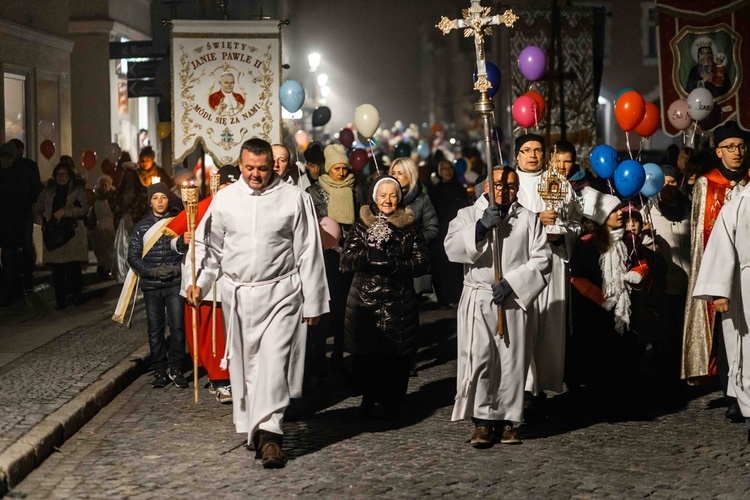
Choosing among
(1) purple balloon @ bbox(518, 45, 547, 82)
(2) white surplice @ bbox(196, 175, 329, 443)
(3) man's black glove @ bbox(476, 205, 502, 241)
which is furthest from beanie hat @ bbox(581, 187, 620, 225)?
(1) purple balloon @ bbox(518, 45, 547, 82)

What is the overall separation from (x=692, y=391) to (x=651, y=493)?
3663mm

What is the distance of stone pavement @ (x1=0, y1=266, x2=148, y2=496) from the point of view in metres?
8.14

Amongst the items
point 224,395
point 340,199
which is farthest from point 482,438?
point 340,199

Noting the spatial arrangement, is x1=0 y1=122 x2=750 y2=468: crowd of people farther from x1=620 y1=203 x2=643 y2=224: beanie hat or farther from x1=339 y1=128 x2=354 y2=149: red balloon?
x1=339 y1=128 x2=354 y2=149: red balloon

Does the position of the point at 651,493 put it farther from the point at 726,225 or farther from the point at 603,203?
the point at 603,203

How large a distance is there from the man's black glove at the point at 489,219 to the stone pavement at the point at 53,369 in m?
3.05

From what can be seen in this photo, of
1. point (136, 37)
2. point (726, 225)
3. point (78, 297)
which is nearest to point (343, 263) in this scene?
point (726, 225)

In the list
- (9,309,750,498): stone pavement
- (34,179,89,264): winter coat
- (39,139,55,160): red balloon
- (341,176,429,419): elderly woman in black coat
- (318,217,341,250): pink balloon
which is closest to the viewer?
(9,309,750,498): stone pavement

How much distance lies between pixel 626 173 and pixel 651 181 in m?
0.98

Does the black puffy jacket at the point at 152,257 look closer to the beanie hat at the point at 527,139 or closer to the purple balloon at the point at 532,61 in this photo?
the beanie hat at the point at 527,139

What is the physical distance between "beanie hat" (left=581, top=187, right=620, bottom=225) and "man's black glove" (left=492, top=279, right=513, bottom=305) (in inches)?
75.7

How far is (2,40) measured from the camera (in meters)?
21.3

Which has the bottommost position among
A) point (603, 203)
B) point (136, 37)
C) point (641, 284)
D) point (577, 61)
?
point (641, 284)

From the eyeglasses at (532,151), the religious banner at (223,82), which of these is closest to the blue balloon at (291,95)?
the religious banner at (223,82)
